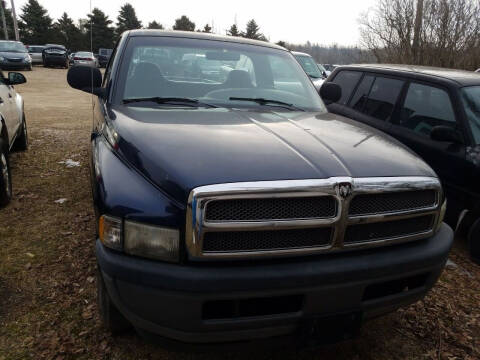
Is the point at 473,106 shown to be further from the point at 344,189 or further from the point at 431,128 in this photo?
the point at 344,189

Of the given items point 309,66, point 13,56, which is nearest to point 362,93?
point 309,66

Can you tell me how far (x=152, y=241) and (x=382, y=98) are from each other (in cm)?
430

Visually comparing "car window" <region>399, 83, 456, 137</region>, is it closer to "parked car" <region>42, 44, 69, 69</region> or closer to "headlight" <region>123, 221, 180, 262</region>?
"headlight" <region>123, 221, 180, 262</region>

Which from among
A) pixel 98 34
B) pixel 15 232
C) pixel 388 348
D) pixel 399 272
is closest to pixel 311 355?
pixel 388 348

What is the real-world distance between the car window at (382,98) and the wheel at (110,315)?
158 inches

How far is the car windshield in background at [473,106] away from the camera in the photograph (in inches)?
156

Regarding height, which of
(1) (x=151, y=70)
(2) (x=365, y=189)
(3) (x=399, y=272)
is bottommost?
(3) (x=399, y=272)

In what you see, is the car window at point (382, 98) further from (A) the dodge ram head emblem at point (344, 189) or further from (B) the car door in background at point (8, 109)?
(B) the car door in background at point (8, 109)

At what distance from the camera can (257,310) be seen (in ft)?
5.88

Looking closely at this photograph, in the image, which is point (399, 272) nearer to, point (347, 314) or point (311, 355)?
point (347, 314)

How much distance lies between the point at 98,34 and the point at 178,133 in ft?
187

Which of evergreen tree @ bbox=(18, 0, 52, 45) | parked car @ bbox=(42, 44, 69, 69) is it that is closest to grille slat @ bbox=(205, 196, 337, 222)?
parked car @ bbox=(42, 44, 69, 69)

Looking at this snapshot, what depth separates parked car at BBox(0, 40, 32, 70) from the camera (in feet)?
73.1

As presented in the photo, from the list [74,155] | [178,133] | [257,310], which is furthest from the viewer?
[74,155]
